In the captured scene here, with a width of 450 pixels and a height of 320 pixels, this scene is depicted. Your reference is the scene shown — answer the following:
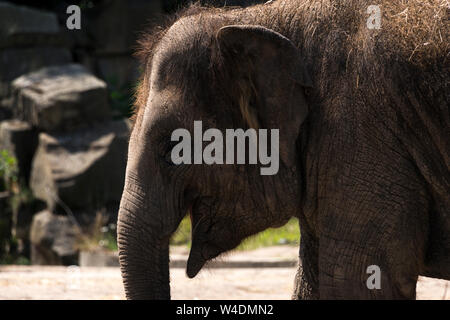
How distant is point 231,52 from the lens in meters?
4.32

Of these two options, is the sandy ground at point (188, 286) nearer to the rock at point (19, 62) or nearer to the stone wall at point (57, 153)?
the stone wall at point (57, 153)

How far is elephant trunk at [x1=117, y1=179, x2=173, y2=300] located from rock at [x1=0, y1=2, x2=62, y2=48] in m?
12.4

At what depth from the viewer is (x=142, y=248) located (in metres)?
4.25

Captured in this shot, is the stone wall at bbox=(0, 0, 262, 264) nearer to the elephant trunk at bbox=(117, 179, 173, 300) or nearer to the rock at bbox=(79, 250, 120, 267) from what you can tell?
the rock at bbox=(79, 250, 120, 267)

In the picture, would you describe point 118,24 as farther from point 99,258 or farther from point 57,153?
point 99,258

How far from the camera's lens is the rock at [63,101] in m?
14.0

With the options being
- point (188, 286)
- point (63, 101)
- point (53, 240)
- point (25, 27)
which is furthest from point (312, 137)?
point (25, 27)

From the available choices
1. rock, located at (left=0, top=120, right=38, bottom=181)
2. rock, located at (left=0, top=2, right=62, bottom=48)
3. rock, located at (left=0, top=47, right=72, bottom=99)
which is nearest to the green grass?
rock, located at (left=0, top=120, right=38, bottom=181)

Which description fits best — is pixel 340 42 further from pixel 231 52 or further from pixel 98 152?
pixel 98 152

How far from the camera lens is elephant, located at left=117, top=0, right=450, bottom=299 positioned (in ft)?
13.2

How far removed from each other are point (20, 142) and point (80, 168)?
1550 millimetres

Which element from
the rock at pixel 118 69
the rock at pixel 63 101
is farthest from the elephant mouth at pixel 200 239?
the rock at pixel 118 69

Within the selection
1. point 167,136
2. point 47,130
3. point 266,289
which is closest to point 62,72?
point 47,130

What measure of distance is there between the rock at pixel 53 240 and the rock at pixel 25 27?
399 cm
